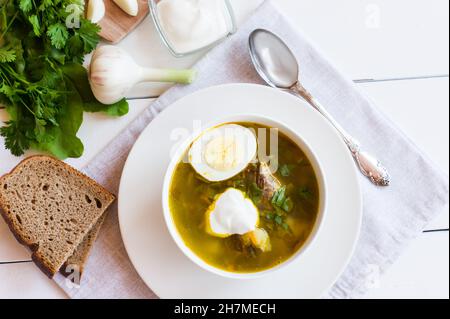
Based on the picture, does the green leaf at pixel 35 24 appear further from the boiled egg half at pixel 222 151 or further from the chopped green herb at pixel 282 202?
the chopped green herb at pixel 282 202

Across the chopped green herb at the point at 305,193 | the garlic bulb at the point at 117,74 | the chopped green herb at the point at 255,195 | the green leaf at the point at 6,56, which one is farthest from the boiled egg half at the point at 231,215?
the green leaf at the point at 6,56

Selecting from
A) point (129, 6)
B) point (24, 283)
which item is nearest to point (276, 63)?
point (129, 6)

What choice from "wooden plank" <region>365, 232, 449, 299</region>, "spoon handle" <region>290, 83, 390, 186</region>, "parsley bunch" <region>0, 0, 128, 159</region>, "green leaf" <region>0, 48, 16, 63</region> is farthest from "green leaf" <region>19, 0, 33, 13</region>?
"wooden plank" <region>365, 232, 449, 299</region>

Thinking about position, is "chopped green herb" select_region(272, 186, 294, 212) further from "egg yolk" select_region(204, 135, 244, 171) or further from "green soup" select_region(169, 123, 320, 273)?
"egg yolk" select_region(204, 135, 244, 171)

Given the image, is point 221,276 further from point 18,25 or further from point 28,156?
point 18,25

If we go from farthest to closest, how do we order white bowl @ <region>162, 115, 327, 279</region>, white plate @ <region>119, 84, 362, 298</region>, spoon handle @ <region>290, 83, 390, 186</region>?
spoon handle @ <region>290, 83, 390, 186</region> → white plate @ <region>119, 84, 362, 298</region> → white bowl @ <region>162, 115, 327, 279</region>
